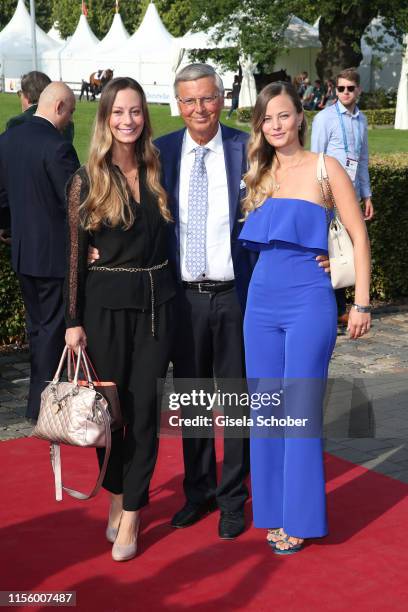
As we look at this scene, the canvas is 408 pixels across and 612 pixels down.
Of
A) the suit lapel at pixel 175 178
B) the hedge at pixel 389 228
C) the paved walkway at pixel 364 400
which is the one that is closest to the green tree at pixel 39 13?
the hedge at pixel 389 228

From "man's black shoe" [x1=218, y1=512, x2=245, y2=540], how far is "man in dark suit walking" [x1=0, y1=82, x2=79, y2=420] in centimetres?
207

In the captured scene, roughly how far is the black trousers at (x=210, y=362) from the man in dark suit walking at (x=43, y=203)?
5.61 ft

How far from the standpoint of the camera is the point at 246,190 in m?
4.53

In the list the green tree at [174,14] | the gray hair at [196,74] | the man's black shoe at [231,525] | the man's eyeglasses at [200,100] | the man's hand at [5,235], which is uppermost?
the green tree at [174,14]

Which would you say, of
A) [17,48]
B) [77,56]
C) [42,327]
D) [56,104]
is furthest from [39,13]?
[42,327]

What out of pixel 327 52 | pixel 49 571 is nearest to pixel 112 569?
pixel 49 571

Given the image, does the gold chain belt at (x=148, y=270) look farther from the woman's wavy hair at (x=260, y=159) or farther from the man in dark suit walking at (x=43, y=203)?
the man in dark suit walking at (x=43, y=203)

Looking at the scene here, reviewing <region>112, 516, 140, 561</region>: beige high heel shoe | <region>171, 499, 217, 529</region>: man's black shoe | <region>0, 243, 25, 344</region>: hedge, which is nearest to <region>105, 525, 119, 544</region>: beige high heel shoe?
<region>112, 516, 140, 561</region>: beige high heel shoe

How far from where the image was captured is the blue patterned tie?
4.54 meters

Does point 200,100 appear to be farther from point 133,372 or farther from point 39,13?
point 39,13

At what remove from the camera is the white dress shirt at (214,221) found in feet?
14.9

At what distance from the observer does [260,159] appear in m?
4.48

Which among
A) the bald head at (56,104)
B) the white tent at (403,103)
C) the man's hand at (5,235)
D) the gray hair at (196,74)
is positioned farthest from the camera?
the white tent at (403,103)

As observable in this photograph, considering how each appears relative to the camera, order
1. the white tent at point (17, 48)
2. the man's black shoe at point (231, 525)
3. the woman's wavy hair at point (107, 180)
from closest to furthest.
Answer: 1. the woman's wavy hair at point (107, 180)
2. the man's black shoe at point (231, 525)
3. the white tent at point (17, 48)
